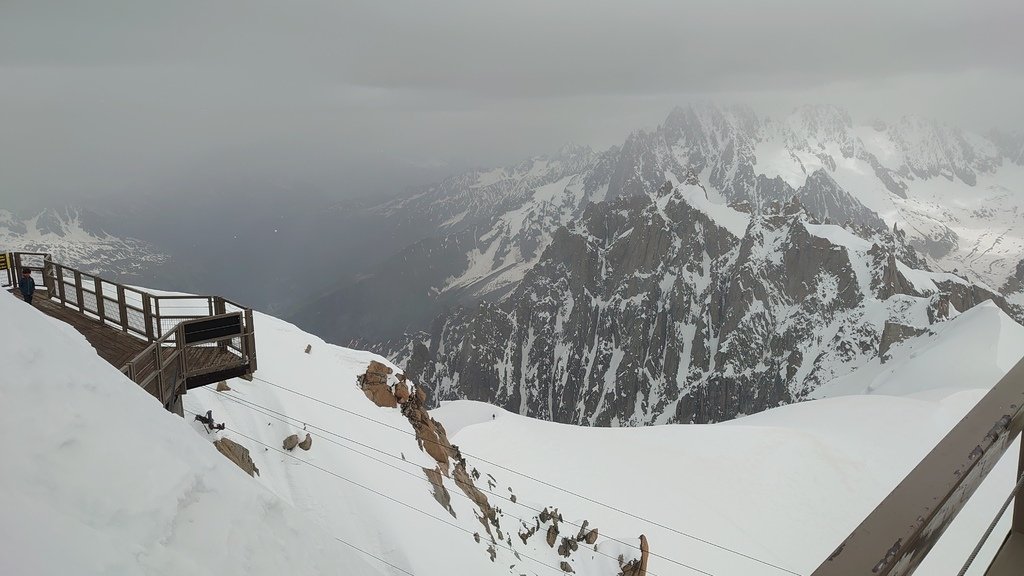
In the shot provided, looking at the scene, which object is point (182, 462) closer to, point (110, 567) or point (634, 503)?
point (110, 567)

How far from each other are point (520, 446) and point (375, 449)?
12.9 metres

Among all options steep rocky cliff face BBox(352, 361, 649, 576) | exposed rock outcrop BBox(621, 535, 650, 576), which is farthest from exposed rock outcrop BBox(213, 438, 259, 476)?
exposed rock outcrop BBox(621, 535, 650, 576)

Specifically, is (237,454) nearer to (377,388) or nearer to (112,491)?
(377,388)

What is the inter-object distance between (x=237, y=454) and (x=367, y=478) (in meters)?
3.82

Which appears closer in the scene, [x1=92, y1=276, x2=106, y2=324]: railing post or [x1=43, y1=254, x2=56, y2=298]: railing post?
[x1=92, y1=276, x2=106, y2=324]: railing post

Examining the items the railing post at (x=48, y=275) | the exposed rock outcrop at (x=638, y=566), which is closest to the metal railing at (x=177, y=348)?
the railing post at (x=48, y=275)

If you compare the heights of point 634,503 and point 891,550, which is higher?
point 891,550

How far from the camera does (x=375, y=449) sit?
660 inches

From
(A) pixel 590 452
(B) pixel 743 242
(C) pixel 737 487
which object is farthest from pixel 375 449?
(B) pixel 743 242

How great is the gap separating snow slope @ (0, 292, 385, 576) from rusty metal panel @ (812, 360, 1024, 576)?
9.97 ft

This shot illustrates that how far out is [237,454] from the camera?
39.2 ft

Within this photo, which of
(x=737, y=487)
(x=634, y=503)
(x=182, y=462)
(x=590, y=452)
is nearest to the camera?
(x=182, y=462)

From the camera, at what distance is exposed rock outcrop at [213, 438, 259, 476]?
11680 mm

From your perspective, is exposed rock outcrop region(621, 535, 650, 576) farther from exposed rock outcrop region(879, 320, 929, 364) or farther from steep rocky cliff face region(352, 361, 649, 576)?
exposed rock outcrop region(879, 320, 929, 364)
